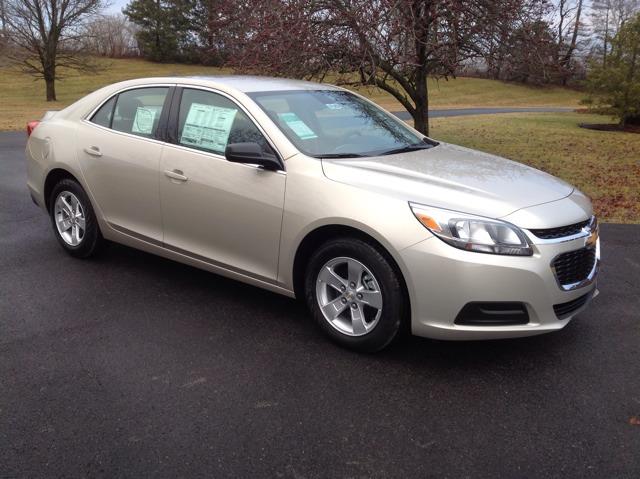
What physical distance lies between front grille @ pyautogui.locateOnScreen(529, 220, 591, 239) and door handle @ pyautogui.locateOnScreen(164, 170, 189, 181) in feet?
7.83

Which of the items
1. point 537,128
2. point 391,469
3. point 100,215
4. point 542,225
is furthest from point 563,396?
point 537,128

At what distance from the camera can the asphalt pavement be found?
9.14ft

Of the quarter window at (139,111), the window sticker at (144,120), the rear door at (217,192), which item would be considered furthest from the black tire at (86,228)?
the rear door at (217,192)

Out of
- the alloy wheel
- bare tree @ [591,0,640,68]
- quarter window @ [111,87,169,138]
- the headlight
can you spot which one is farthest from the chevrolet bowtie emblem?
bare tree @ [591,0,640,68]

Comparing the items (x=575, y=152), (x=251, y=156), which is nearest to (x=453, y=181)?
(x=251, y=156)

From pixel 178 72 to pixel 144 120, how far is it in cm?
4169

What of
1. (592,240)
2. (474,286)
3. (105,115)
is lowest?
(474,286)

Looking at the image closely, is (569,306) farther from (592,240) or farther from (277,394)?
(277,394)

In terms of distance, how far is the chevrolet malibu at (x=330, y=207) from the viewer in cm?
341

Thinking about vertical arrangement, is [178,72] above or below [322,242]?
above

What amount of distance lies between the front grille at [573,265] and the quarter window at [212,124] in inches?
74.5

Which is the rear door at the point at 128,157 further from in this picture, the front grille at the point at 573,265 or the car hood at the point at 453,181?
the front grille at the point at 573,265

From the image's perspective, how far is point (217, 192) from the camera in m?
4.23

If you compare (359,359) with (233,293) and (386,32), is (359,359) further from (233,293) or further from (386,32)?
(386,32)
